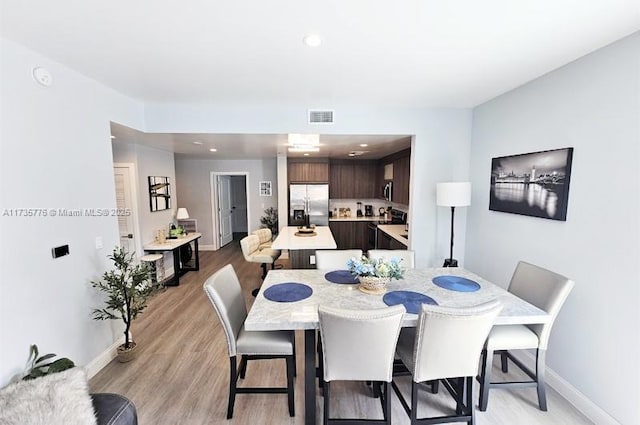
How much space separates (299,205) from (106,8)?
192 inches

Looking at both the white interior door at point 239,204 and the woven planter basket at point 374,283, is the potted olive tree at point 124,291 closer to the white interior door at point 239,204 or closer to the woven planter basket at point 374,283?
the woven planter basket at point 374,283

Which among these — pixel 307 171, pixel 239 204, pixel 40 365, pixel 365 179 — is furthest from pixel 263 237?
pixel 239 204

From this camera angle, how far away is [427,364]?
168 centimetres

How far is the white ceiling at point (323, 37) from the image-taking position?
Result: 4.80 ft

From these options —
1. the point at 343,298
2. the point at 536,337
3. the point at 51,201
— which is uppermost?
the point at 51,201

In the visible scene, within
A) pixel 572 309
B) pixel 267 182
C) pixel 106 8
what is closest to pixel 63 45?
pixel 106 8

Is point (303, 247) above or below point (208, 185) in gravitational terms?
below

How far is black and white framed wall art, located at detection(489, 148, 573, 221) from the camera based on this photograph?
7.17 ft

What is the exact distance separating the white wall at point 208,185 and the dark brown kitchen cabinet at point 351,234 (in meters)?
1.81

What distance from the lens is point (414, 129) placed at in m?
3.38

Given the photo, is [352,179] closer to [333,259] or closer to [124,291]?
[333,259]

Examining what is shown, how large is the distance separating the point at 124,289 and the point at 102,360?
27.5 inches

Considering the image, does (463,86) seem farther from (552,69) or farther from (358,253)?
(358,253)

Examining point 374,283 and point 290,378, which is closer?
point 290,378
